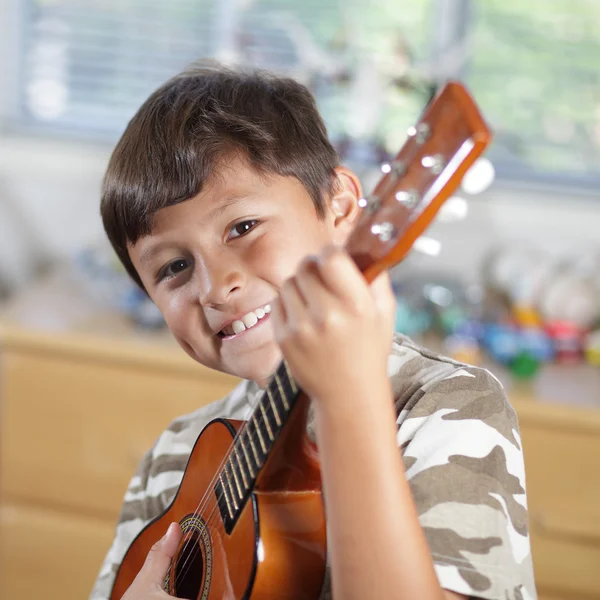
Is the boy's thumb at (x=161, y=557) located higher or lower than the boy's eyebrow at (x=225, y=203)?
lower

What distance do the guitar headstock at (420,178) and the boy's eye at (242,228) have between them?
0.20m

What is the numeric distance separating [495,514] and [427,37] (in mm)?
1657

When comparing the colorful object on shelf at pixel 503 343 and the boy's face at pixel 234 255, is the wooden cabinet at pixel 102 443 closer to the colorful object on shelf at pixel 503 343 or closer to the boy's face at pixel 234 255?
the colorful object on shelf at pixel 503 343

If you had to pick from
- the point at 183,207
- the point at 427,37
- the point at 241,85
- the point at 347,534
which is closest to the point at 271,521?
the point at 347,534

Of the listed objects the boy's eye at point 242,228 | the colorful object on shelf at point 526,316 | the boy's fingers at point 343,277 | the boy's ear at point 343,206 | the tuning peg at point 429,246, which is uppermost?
the colorful object on shelf at point 526,316

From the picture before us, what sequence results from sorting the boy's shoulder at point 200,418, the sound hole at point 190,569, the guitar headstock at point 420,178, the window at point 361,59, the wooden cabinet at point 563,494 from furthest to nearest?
1. the window at point 361,59
2. the wooden cabinet at point 563,494
3. the boy's shoulder at point 200,418
4. the sound hole at point 190,569
5. the guitar headstock at point 420,178

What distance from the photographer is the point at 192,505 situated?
75 centimetres

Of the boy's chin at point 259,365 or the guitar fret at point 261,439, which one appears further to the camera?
the boy's chin at point 259,365

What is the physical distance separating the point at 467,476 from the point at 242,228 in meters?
0.26

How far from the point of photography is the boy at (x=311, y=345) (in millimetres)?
509

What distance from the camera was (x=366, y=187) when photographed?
172cm

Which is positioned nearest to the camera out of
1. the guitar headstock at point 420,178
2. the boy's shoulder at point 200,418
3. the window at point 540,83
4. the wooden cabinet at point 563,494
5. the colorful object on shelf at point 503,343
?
the guitar headstock at point 420,178

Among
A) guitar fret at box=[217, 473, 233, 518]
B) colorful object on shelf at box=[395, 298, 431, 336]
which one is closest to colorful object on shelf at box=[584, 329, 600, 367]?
colorful object on shelf at box=[395, 298, 431, 336]

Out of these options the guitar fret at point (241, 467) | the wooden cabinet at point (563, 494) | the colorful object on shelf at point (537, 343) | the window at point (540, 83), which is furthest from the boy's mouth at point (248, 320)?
the window at point (540, 83)
